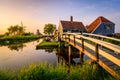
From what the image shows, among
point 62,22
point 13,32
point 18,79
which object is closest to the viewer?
point 18,79

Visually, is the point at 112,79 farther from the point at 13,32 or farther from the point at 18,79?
the point at 13,32

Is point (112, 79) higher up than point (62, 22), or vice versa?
point (62, 22)

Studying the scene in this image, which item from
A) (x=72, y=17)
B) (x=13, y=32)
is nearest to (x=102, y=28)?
(x=72, y=17)

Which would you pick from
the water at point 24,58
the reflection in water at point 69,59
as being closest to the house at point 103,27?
the water at point 24,58

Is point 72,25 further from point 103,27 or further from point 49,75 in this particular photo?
point 49,75

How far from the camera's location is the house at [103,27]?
40.5 metres

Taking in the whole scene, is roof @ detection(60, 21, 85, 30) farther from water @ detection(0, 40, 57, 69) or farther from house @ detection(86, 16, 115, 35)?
water @ detection(0, 40, 57, 69)

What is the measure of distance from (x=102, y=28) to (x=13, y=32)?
53815 mm

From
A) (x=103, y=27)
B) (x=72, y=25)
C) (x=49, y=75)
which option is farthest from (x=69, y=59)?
(x=72, y=25)

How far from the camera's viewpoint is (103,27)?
40.8 meters

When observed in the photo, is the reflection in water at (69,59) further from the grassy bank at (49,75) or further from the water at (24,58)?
the grassy bank at (49,75)

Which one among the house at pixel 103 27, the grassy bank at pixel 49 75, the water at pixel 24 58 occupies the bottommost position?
the water at pixel 24 58

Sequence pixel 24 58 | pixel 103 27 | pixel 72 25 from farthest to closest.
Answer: pixel 72 25 < pixel 103 27 < pixel 24 58

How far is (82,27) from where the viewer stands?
45562 millimetres
